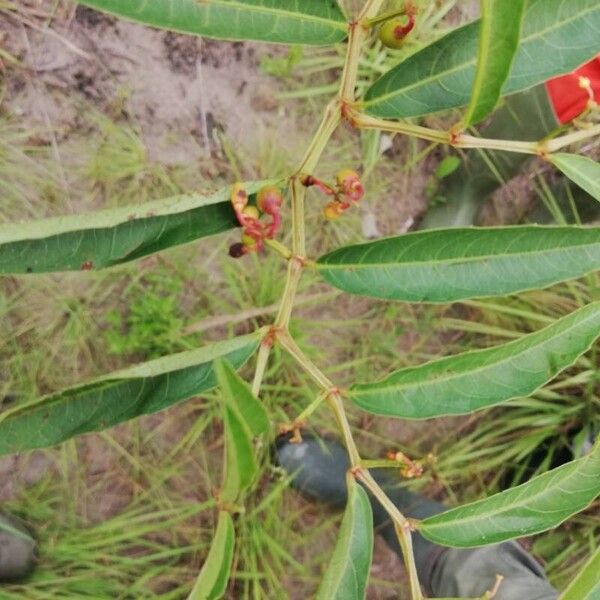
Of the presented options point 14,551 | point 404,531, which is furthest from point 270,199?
point 14,551

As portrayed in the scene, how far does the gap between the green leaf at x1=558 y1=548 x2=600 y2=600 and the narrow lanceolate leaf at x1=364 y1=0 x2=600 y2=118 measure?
17.9 inches

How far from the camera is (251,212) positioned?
0.81m

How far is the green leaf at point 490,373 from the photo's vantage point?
784 millimetres

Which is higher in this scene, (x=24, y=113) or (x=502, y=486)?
(x=24, y=113)

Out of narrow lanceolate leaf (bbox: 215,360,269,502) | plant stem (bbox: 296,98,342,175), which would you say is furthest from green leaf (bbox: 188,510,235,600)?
plant stem (bbox: 296,98,342,175)

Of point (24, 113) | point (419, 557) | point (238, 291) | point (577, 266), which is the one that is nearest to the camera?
point (577, 266)

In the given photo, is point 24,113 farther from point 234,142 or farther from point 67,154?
point 234,142

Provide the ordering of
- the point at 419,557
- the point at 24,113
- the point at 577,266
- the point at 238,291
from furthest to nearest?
1. the point at 419,557
2. the point at 238,291
3. the point at 24,113
4. the point at 577,266

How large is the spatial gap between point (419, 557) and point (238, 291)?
0.81 meters

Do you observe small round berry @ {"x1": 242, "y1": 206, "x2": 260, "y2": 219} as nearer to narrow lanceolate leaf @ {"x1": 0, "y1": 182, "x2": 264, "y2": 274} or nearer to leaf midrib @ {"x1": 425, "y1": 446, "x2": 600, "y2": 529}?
narrow lanceolate leaf @ {"x1": 0, "y1": 182, "x2": 264, "y2": 274}

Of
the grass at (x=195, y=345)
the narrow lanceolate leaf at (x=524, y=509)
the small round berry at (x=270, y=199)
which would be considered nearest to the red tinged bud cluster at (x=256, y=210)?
the small round berry at (x=270, y=199)

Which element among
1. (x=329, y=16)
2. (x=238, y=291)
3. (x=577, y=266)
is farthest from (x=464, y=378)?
(x=238, y=291)

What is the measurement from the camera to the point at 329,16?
790mm

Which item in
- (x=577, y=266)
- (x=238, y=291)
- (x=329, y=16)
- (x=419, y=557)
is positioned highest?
(x=329, y=16)
